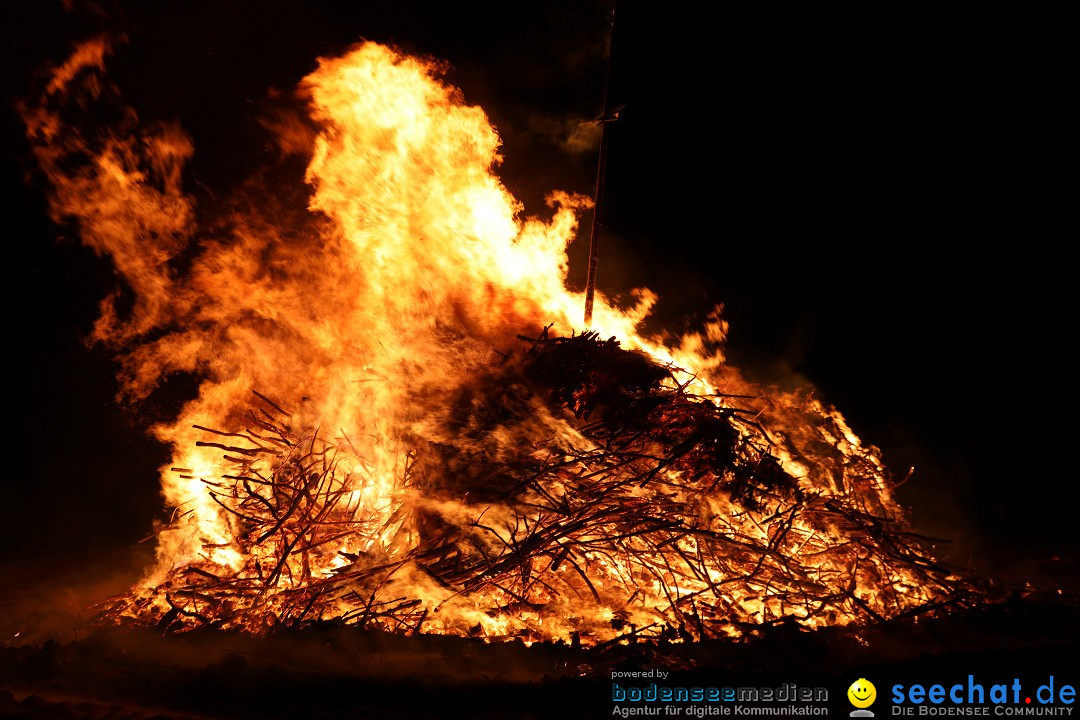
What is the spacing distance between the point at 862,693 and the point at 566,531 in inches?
74.6

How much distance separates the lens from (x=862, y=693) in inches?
108

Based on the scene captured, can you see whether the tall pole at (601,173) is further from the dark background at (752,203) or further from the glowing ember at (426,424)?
the dark background at (752,203)

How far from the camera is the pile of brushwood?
3.82 m

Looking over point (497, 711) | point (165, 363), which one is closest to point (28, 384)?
point (165, 363)

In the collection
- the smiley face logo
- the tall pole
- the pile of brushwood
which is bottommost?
the smiley face logo

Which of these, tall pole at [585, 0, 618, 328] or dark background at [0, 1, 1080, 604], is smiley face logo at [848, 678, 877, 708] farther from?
tall pole at [585, 0, 618, 328]

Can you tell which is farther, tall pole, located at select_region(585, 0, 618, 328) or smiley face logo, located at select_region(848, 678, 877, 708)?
tall pole, located at select_region(585, 0, 618, 328)

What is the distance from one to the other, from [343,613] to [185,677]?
3.14ft

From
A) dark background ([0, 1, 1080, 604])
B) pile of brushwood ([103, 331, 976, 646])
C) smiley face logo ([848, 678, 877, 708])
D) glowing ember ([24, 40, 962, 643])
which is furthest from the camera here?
dark background ([0, 1, 1080, 604])

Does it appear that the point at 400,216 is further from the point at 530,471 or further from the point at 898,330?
the point at 898,330

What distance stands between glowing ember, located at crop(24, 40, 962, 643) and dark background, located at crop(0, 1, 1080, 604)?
0.58m

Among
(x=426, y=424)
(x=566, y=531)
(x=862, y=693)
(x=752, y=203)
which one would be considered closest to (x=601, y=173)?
(x=426, y=424)

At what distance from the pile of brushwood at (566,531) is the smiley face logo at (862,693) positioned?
81 cm

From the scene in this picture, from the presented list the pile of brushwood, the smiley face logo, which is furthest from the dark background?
the smiley face logo
